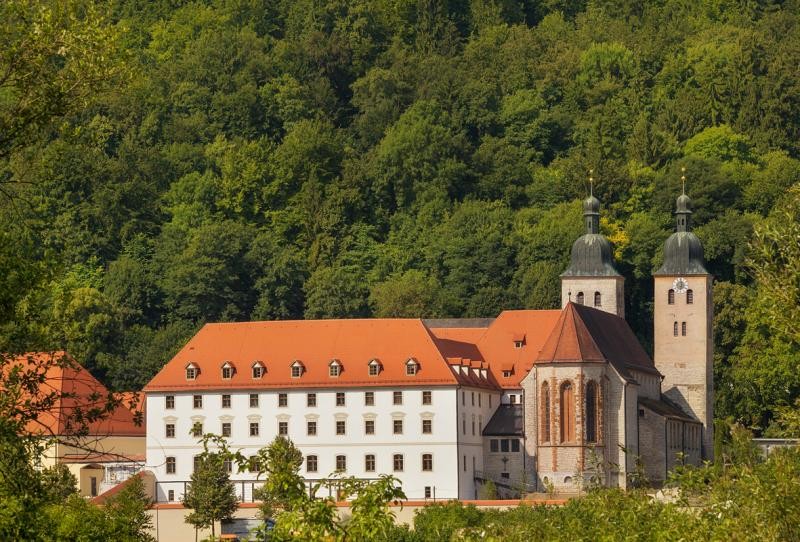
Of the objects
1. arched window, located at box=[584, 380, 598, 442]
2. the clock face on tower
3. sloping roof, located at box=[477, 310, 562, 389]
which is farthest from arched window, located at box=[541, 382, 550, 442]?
the clock face on tower

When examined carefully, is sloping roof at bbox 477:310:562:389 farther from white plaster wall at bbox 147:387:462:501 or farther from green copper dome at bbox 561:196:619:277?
white plaster wall at bbox 147:387:462:501

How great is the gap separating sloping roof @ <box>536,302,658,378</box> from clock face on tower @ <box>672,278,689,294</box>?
534 cm

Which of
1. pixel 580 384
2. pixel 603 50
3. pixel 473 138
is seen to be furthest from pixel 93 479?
pixel 603 50

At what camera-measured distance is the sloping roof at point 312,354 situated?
96.1 m

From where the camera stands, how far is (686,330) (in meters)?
108

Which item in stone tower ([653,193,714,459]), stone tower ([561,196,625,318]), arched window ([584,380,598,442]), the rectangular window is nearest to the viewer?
the rectangular window

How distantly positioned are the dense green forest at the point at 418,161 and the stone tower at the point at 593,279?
23.2 feet

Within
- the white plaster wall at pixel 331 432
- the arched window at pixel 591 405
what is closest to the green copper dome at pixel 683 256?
the arched window at pixel 591 405

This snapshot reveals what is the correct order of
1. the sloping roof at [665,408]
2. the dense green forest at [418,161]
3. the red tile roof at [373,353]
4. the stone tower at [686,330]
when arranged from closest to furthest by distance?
the red tile roof at [373,353] < the sloping roof at [665,408] < the stone tower at [686,330] < the dense green forest at [418,161]

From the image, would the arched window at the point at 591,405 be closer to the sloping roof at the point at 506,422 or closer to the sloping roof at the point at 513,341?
the sloping roof at the point at 506,422

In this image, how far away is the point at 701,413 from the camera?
107750 mm

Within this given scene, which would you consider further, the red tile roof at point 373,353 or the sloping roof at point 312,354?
the red tile roof at point 373,353

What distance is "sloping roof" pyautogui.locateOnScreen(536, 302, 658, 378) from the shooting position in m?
96.6

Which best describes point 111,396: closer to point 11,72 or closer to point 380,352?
point 11,72
